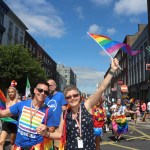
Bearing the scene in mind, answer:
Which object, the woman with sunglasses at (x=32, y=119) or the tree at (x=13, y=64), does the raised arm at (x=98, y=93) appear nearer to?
the woman with sunglasses at (x=32, y=119)

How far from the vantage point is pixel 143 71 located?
40.1m

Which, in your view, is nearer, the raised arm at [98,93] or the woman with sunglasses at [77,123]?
the woman with sunglasses at [77,123]

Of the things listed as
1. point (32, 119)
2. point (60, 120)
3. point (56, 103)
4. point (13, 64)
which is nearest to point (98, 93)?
point (60, 120)

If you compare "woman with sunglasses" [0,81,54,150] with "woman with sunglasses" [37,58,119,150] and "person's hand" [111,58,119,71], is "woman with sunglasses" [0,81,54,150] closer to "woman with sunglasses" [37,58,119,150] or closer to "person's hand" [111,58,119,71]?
"woman with sunglasses" [37,58,119,150]

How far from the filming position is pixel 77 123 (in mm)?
3367

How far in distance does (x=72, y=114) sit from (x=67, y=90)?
0.29 m

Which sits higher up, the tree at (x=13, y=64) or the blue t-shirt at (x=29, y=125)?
the tree at (x=13, y=64)

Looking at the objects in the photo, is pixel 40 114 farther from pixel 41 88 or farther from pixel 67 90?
pixel 67 90

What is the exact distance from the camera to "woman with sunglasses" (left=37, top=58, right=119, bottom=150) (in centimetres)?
335

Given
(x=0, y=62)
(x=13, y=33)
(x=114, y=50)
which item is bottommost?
(x=114, y=50)

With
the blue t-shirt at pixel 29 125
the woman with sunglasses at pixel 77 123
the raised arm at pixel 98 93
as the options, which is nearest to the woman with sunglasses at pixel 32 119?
the blue t-shirt at pixel 29 125

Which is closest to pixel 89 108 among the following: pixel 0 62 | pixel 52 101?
pixel 52 101

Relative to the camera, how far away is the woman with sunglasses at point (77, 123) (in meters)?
3.35

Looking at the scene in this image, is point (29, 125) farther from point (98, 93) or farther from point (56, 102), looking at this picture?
point (56, 102)
